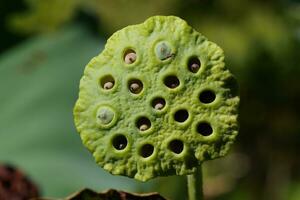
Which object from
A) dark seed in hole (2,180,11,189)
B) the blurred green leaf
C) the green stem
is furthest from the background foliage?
the green stem

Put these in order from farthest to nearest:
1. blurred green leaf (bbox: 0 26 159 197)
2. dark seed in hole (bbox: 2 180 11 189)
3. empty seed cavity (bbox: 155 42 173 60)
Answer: blurred green leaf (bbox: 0 26 159 197)
dark seed in hole (bbox: 2 180 11 189)
empty seed cavity (bbox: 155 42 173 60)

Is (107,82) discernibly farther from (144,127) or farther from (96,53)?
(96,53)

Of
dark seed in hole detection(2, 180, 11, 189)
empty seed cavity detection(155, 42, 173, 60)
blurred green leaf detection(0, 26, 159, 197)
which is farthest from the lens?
blurred green leaf detection(0, 26, 159, 197)

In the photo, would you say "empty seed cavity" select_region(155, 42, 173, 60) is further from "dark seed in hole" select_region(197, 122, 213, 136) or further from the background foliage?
the background foliage

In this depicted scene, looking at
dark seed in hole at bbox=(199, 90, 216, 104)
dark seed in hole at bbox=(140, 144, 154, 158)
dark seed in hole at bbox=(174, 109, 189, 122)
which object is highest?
dark seed in hole at bbox=(199, 90, 216, 104)

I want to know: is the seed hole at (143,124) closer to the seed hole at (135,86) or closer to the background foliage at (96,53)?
the seed hole at (135,86)

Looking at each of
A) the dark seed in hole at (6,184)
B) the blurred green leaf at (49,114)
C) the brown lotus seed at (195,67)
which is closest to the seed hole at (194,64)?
the brown lotus seed at (195,67)

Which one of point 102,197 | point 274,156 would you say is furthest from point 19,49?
point 102,197
